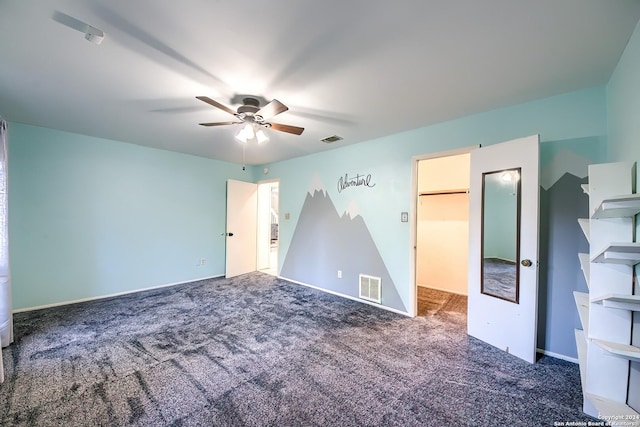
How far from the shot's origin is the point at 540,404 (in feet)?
5.74

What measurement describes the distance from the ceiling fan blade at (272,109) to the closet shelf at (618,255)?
231 cm

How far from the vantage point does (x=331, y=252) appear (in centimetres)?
427

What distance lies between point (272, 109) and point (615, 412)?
122 inches

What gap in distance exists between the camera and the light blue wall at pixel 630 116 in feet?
5.04

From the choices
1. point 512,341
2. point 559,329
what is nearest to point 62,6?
point 512,341

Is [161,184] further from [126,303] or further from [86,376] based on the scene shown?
[86,376]

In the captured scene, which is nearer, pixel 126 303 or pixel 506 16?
pixel 506 16

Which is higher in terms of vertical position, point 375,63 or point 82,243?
point 375,63

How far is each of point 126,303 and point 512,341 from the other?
189 inches

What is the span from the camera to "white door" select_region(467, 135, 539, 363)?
225 centimetres

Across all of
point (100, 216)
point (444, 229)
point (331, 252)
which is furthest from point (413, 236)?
point (100, 216)

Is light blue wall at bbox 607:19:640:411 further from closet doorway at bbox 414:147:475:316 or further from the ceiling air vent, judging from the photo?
the ceiling air vent

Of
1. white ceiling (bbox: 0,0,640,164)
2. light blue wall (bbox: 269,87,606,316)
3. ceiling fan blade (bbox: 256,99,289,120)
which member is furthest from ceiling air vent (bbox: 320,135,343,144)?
ceiling fan blade (bbox: 256,99,289,120)

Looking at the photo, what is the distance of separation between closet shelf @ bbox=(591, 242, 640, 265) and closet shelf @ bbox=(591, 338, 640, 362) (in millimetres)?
501
